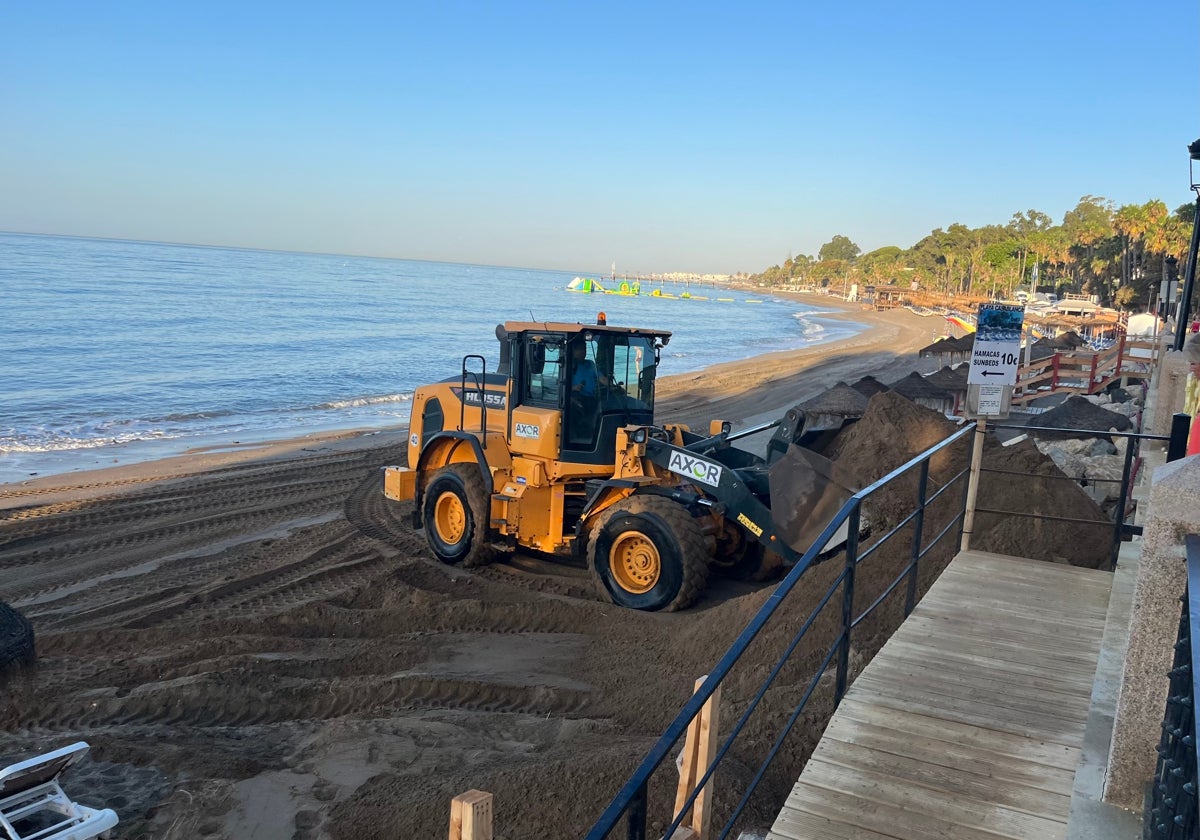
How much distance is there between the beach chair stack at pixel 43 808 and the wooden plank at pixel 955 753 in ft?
12.8

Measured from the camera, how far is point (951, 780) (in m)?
3.55

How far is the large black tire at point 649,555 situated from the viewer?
862 cm

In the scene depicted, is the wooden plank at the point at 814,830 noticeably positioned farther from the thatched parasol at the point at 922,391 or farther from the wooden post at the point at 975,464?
the thatched parasol at the point at 922,391

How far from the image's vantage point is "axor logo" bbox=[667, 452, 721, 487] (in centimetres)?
884

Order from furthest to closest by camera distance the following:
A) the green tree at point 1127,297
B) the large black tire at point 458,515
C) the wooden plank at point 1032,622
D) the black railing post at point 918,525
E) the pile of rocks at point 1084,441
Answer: the green tree at point 1127,297 → the pile of rocks at point 1084,441 → the large black tire at point 458,515 → the black railing post at point 918,525 → the wooden plank at point 1032,622

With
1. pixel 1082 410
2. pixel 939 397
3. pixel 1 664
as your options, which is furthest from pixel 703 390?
pixel 1 664

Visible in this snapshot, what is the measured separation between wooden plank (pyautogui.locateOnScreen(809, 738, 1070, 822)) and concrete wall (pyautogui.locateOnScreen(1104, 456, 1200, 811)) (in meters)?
0.52

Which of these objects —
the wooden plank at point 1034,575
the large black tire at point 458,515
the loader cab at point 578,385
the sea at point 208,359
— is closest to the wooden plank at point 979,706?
the wooden plank at point 1034,575

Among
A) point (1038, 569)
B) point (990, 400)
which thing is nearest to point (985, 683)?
point (1038, 569)

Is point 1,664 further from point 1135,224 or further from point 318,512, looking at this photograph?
point 1135,224

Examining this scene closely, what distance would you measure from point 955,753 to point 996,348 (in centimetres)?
341

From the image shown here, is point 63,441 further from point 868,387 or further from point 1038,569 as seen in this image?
point 1038,569

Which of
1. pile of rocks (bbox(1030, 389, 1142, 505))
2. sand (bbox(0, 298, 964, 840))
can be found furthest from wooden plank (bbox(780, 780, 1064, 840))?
pile of rocks (bbox(1030, 389, 1142, 505))

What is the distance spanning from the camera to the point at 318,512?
13383 millimetres
